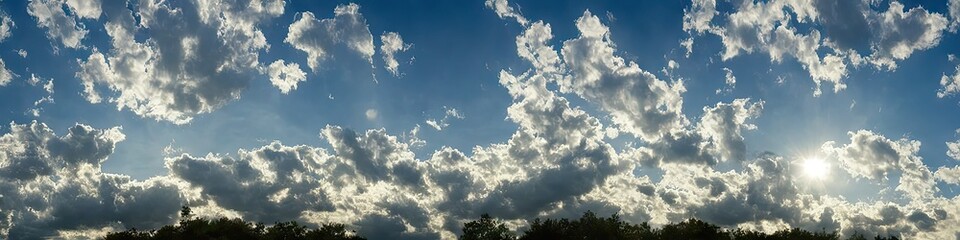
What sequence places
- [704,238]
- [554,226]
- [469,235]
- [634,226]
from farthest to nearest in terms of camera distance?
[469,235] → [634,226] → [554,226] → [704,238]

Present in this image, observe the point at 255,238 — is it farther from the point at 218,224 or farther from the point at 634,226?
the point at 634,226

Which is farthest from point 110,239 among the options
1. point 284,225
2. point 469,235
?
point 469,235

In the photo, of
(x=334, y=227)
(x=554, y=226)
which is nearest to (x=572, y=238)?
(x=554, y=226)

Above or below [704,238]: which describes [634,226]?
above

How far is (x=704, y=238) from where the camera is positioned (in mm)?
89312

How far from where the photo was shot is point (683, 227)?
9431 centimetres

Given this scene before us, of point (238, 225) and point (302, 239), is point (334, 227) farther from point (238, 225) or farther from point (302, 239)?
point (238, 225)

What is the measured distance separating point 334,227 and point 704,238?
57175 mm

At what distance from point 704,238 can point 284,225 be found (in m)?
66.7

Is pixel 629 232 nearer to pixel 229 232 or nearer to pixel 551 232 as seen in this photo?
pixel 551 232

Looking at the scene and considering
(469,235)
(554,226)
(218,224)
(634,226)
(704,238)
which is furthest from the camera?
(469,235)

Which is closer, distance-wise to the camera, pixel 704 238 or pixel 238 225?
pixel 704 238

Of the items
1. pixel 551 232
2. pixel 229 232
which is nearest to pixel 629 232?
pixel 551 232

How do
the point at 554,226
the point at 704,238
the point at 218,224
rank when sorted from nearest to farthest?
1. the point at 704,238
2. the point at 218,224
3. the point at 554,226
